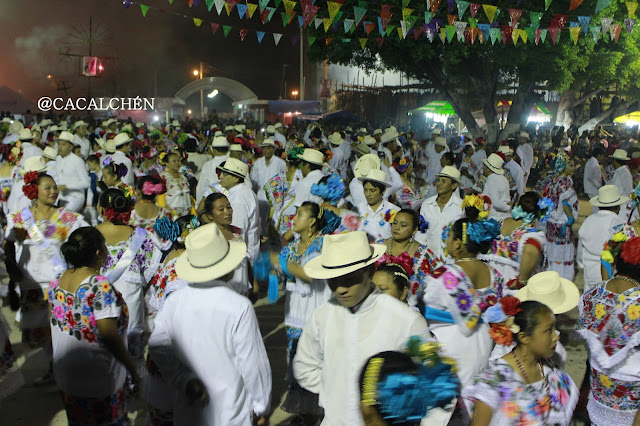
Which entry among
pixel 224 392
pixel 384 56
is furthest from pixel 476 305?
pixel 384 56

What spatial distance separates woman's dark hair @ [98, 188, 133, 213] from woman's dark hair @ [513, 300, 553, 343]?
319 cm

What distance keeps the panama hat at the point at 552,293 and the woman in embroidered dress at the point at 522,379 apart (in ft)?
1.64

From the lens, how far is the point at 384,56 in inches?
903

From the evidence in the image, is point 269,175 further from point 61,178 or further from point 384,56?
point 384,56

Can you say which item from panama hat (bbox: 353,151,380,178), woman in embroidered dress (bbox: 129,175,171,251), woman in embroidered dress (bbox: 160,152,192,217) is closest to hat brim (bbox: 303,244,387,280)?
woman in embroidered dress (bbox: 129,175,171,251)

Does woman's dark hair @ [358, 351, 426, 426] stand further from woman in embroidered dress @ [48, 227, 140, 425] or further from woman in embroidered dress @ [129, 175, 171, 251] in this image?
→ woman in embroidered dress @ [129, 175, 171, 251]

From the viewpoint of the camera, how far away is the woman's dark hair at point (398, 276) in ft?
13.6

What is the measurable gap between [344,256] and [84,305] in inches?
65.2

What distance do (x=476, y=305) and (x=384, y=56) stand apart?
2008cm

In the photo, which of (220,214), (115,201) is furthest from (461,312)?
(115,201)

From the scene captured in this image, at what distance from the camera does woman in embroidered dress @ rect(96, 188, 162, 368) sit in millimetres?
4867

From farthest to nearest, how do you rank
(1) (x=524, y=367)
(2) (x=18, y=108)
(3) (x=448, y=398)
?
(2) (x=18, y=108), (1) (x=524, y=367), (3) (x=448, y=398)

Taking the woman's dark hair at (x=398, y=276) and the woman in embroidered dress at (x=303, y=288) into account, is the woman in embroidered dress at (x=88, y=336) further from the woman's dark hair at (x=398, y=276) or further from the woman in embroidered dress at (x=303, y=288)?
the woman's dark hair at (x=398, y=276)

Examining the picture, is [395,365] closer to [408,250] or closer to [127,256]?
[408,250]
